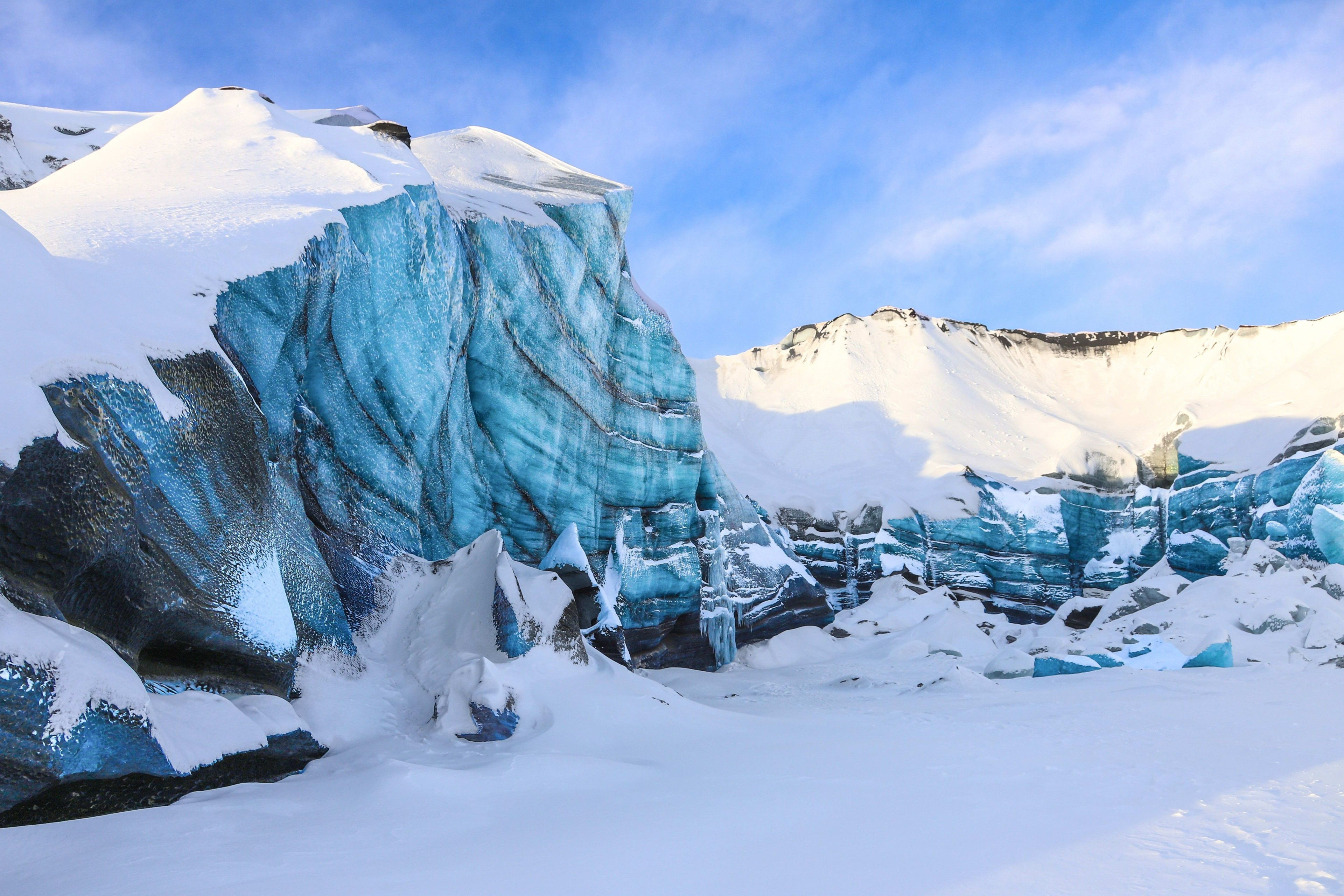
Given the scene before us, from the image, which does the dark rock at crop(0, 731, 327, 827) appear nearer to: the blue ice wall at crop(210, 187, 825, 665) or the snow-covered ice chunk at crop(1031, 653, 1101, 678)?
the blue ice wall at crop(210, 187, 825, 665)

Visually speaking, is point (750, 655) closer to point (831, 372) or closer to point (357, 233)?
point (357, 233)

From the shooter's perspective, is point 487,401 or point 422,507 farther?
point 487,401

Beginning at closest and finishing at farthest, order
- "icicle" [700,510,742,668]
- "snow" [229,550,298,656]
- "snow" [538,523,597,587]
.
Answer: "snow" [229,550,298,656]
"snow" [538,523,597,587]
"icicle" [700,510,742,668]

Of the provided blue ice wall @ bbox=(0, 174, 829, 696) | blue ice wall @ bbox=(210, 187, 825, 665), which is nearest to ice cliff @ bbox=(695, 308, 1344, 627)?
blue ice wall @ bbox=(0, 174, 829, 696)

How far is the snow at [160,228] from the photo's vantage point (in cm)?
389

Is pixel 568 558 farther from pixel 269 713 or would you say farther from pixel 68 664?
pixel 68 664

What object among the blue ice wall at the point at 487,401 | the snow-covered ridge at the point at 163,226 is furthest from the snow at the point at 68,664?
the blue ice wall at the point at 487,401

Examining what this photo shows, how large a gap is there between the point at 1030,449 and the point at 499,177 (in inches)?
1009

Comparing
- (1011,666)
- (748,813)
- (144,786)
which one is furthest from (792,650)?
(144,786)

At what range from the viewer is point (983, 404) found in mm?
35781

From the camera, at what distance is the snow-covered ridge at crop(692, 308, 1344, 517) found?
89.5ft

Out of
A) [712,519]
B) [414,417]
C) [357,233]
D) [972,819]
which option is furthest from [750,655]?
[972,819]

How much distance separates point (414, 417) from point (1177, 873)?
7800mm

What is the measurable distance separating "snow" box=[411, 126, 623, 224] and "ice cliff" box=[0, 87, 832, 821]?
2.7 inches
